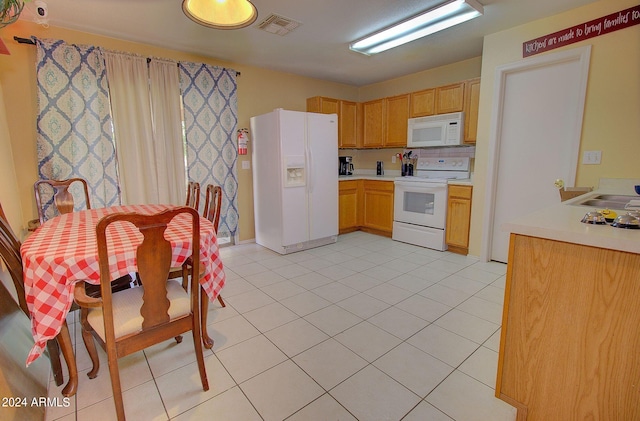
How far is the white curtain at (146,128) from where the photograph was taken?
10.0 feet

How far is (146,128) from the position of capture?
3.21 metres

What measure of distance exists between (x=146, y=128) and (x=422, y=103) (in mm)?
3486

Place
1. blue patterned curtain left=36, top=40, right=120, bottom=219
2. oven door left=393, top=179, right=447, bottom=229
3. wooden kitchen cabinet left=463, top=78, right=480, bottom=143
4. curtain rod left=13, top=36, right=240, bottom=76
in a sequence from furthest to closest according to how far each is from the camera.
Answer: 1. oven door left=393, top=179, right=447, bottom=229
2. wooden kitchen cabinet left=463, top=78, right=480, bottom=143
3. blue patterned curtain left=36, top=40, right=120, bottom=219
4. curtain rod left=13, top=36, right=240, bottom=76

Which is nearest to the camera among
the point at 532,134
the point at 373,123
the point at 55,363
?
the point at 55,363

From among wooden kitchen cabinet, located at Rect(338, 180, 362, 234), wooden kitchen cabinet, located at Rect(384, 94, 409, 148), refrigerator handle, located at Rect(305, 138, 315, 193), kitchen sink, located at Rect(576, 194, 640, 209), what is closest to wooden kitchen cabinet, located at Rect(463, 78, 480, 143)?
wooden kitchen cabinet, located at Rect(384, 94, 409, 148)

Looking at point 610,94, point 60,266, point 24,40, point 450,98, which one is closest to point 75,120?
point 24,40

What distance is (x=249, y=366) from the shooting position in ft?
5.68

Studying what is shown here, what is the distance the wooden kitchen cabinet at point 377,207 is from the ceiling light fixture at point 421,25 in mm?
1870

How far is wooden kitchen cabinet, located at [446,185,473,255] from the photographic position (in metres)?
3.53

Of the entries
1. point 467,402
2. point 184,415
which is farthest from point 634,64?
point 184,415

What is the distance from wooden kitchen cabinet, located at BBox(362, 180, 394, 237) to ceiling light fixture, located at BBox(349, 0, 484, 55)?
1.87 metres

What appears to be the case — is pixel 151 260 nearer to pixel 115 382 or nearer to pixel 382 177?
pixel 115 382

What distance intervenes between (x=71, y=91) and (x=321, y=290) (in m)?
3.06

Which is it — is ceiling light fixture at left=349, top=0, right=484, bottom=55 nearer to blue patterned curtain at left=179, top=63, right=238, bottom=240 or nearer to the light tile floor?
blue patterned curtain at left=179, top=63, right=238, bottom=240
